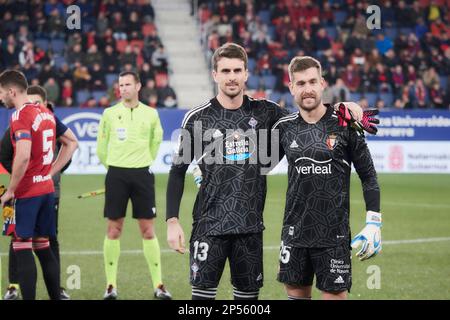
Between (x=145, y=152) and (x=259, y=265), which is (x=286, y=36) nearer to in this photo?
(x=145, y=152)

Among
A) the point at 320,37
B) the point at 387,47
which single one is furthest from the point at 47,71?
the point at 387,47

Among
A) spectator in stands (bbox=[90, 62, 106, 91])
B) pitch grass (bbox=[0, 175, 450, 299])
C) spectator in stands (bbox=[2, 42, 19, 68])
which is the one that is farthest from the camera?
spectator in stands (bbox=[90, 62, 106, 91])

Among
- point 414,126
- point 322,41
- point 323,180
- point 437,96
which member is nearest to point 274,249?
point 323,180

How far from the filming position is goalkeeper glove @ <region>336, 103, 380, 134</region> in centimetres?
569

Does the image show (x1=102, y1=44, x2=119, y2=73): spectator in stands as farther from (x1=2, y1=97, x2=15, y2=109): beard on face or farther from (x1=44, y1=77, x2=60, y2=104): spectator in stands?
(x1=2, y1=97, x2=15, y2=109): beard on face

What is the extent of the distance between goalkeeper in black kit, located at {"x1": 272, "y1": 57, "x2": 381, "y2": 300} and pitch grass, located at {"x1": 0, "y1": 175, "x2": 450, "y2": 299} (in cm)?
263

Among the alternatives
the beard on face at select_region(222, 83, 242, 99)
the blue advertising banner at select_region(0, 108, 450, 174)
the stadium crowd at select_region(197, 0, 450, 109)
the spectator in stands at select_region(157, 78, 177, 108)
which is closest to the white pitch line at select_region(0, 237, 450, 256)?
the beard on face at select_region(222, 83, 242, 99)

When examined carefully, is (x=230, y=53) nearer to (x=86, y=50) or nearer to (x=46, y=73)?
(x=46, y=73)

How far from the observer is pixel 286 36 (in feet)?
88.9

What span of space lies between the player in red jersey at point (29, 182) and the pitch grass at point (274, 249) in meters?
1.20

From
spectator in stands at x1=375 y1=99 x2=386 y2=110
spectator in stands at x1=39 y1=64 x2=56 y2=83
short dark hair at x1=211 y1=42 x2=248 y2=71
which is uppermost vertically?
spectator in stands at x1=39 y1=64 x2=56 y2=83

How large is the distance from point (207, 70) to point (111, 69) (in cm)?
501

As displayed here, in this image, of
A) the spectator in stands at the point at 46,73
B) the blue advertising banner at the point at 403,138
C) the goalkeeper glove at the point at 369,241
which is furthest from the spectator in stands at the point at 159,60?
the goalkeeper glove at the point at 369,241

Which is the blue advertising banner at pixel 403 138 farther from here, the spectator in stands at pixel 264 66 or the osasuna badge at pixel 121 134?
the osasuna badge at pixel 121 134
